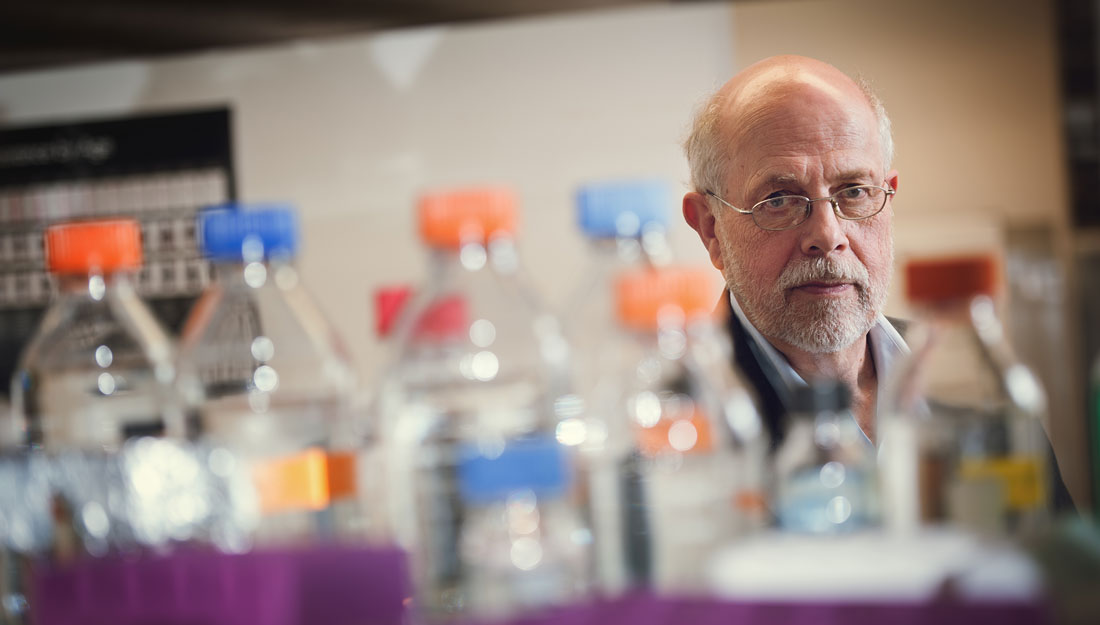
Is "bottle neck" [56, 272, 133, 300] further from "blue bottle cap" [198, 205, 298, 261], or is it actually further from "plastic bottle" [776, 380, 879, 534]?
"plastic bottle" [776, 380, 879, 534]

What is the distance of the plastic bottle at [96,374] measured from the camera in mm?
601

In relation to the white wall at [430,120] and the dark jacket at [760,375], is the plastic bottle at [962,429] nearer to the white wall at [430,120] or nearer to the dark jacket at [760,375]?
the dark jacket at [760,375]

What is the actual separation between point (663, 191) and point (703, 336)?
0.08 m

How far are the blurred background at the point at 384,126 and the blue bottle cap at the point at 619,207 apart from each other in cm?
129

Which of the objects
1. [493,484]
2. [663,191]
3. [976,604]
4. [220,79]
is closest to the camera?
[976,604]

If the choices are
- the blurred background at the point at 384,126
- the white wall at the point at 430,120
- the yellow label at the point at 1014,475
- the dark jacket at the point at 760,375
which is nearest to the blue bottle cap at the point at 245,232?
the dark jacket at the point at 760,375

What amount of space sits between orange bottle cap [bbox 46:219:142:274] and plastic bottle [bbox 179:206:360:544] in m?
0.04

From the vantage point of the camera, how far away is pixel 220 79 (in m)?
2.24

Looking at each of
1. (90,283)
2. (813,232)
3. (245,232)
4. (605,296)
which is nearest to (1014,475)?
(813,232)

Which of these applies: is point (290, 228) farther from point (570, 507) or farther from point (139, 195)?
point (139, 195)

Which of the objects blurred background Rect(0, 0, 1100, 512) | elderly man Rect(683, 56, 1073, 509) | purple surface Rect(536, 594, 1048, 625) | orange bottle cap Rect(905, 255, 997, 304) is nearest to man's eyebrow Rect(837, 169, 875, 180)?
elderly man Rect(683, 56, 1073, 509)

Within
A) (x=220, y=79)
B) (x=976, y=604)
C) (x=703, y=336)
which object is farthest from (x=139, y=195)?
(x=976, y=604)

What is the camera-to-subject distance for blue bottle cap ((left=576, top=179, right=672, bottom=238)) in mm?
499

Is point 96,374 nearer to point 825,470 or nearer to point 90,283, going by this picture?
point 90,283
